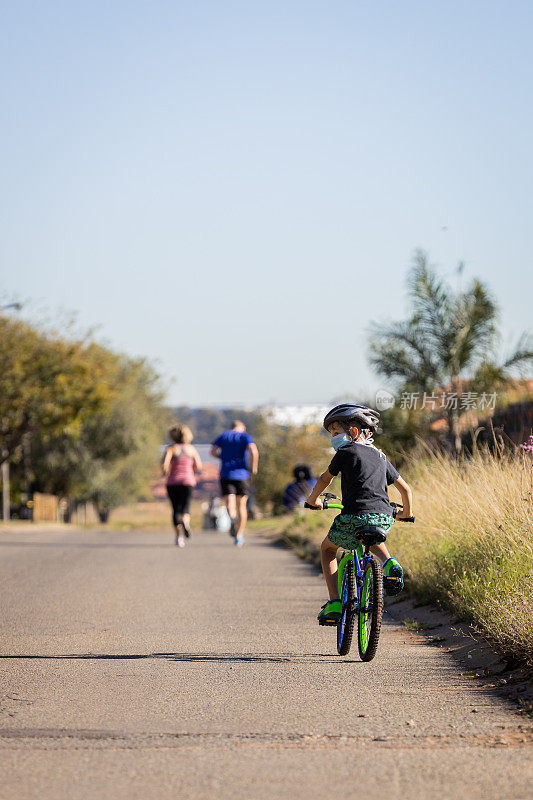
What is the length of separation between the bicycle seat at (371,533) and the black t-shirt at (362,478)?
112 millimetres

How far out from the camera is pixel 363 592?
293 inches

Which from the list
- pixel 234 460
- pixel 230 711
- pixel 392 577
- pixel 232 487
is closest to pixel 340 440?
pixel 392 577

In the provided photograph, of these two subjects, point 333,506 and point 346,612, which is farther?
point 333,506

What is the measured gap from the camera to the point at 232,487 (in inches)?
685

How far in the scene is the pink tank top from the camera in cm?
1677

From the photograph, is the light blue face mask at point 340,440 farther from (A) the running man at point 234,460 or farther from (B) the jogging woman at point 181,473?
(A) the running man at point 234,460

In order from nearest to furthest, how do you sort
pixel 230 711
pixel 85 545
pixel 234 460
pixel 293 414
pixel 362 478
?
pixel 230 711 < pixel 362 478 < pixel 234 460 < pixel 85 545 < pixel 293 414

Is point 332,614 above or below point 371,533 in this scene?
below

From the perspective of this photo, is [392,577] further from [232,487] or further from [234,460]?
[232,487]

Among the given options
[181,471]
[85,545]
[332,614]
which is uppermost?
[181,471]

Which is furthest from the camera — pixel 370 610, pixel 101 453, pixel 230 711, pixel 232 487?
pixel 101 453

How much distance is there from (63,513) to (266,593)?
52409 mm

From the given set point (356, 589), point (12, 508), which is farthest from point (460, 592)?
point (12, 508)

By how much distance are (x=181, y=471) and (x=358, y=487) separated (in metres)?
9.59
